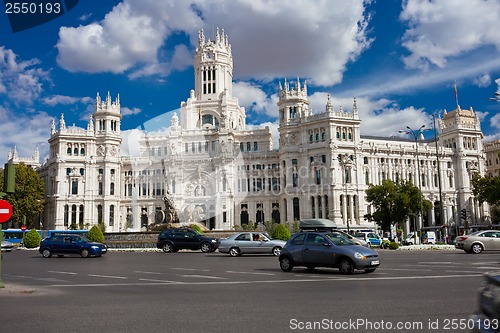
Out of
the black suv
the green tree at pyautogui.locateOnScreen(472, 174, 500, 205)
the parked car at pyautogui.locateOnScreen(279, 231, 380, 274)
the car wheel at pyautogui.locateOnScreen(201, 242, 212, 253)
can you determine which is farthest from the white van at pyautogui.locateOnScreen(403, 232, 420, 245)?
the parked car at pyautogui.locateOnScreen(279, 231, 380, 274)

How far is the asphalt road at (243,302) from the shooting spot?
8.95 metres

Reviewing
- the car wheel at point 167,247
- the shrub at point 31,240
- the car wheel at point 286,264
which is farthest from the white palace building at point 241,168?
the car wheel at point 286,264

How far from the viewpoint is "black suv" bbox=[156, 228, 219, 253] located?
35.9 m

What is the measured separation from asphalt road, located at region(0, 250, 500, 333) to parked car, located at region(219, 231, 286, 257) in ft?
38.6

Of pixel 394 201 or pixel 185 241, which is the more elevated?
pixel 394 201

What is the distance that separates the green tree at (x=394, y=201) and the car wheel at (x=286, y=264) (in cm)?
4450

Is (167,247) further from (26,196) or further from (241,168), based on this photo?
(26,196)

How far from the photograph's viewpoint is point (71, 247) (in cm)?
3186

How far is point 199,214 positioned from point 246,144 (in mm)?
18180

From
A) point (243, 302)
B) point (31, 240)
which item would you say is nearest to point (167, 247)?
point (31, 240)

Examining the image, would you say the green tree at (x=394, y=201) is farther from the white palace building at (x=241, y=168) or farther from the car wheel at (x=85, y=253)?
the car wheel at (x=85, y=253)

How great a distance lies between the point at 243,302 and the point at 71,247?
78.3 feet

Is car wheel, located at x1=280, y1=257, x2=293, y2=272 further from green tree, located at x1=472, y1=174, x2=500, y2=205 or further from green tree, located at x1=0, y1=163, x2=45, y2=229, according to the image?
green tree, located at x1=0, y1=163, x2=45, y2=229

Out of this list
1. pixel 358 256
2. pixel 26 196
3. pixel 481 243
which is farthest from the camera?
pixel 26 196
